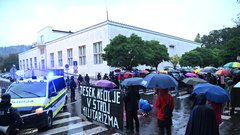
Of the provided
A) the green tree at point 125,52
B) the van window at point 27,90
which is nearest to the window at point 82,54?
the green tree at point 125,52

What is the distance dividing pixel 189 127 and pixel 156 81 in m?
2.71

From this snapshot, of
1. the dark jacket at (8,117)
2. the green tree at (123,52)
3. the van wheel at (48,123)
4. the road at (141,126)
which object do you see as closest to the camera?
the dark jacket at (8,117)

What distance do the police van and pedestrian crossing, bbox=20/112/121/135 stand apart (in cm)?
37

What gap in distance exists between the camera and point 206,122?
4820 millimetres

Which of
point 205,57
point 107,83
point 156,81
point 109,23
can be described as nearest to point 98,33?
point 109,23

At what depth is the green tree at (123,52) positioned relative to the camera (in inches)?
1057

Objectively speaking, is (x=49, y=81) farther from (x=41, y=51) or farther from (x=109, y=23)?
(x=41, y=51)

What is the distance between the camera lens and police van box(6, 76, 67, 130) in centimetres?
860

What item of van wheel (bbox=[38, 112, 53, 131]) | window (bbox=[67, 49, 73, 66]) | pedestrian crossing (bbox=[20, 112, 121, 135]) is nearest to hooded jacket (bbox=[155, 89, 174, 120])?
pedestrian crossing (bbox=[20, 112, 121, 135])

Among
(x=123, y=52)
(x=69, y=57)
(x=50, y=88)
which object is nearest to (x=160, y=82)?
(x=50, y=88)

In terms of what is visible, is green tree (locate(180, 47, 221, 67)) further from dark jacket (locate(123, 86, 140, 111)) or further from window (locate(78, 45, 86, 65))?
dark jacket (locate(123, 86, 140, 111))

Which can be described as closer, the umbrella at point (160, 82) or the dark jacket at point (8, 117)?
the dark jacket at point (8, 117)

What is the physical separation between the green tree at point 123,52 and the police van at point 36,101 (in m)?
16.0

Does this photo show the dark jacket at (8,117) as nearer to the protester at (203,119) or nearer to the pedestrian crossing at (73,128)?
the pedestrian crossing at (73,128)
